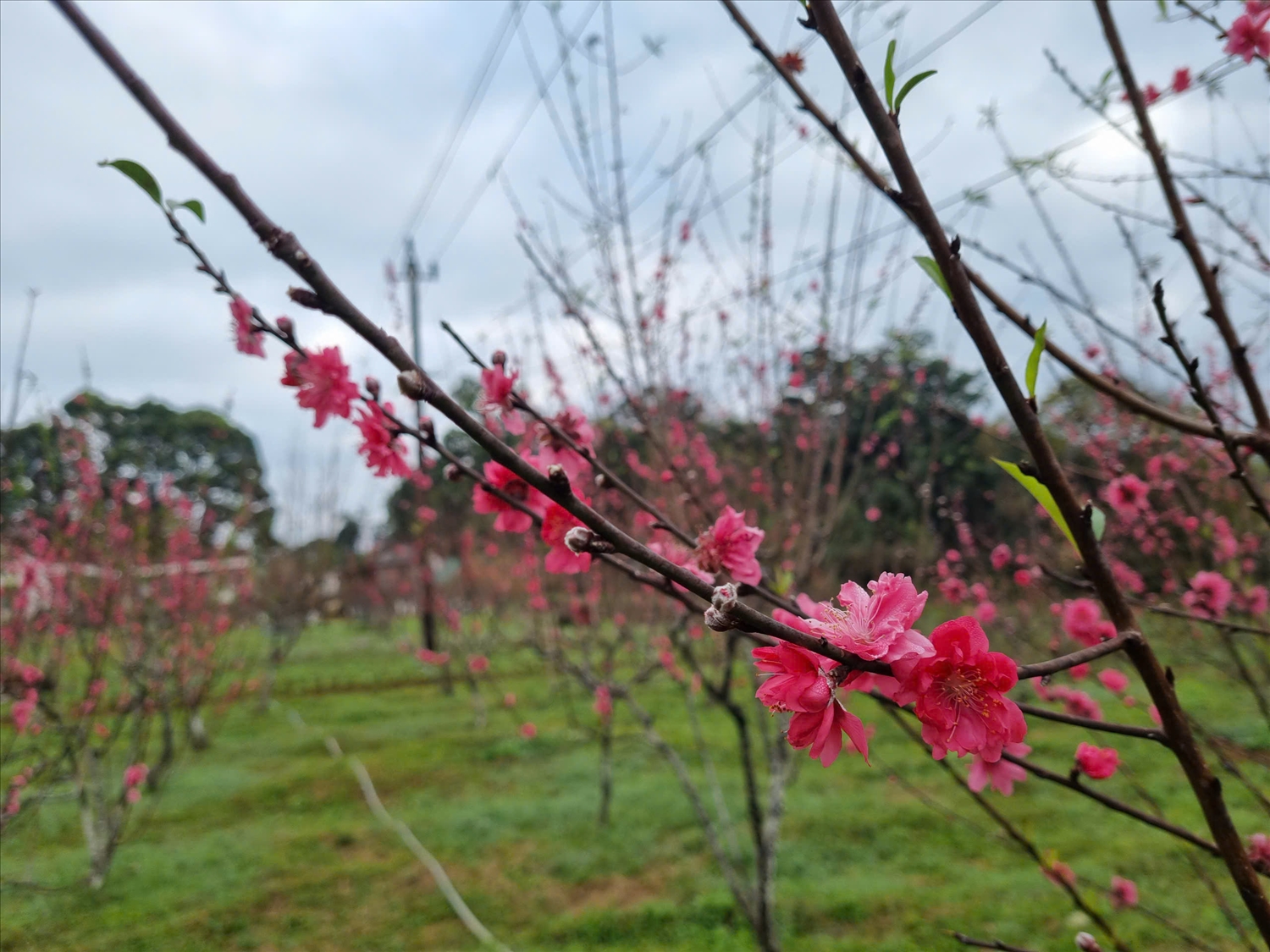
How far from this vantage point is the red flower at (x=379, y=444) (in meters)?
1.10

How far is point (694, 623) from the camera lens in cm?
718

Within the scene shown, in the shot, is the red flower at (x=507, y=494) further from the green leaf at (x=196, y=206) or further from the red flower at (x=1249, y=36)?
the red flower at (x=1249, y=36)

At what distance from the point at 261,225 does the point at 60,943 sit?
120 inches

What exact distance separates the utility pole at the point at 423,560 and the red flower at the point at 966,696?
1063cm

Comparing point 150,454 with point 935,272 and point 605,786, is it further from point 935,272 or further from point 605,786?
point 935,272

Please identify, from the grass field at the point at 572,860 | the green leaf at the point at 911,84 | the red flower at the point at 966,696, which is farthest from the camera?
the grass field at the point at 572,860

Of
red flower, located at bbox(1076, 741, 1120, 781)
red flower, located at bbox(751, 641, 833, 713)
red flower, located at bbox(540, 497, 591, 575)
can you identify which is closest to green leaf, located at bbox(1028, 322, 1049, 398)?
red flower, located at bbox(751, 641, 833, 713)

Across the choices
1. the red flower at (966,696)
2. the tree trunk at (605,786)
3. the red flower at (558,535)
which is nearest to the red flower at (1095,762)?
the red flower at (966,696)

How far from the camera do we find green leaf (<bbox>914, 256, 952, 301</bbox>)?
814 mm

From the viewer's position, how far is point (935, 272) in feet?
2.72

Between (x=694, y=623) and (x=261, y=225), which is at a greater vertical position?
(x=261, y=225)

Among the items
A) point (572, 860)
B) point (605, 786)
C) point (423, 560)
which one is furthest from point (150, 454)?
point (423, 560)

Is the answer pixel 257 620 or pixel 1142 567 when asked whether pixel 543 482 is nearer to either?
pixel 1142 567

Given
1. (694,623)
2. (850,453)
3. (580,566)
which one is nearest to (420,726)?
(694,623)
